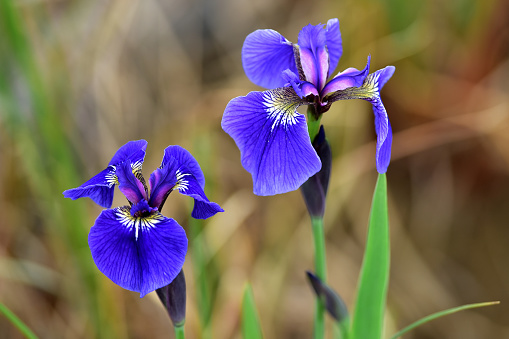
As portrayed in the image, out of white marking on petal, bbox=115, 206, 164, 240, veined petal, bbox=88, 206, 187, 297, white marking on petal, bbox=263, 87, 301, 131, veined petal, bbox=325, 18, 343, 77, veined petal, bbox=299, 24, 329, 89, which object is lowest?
veined petal, bbox=88, 206, 187, 297

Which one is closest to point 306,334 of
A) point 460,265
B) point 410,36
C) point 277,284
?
point 277,284

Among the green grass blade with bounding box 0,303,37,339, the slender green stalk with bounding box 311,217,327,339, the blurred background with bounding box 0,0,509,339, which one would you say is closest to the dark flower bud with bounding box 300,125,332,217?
the slender green stalk with bounding box 311,217,327,339

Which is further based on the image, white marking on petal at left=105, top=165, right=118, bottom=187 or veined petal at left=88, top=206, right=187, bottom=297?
white marking on petal at left=105, top=165, right=118, bottom=187

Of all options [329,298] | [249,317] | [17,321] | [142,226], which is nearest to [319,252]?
[329,298]

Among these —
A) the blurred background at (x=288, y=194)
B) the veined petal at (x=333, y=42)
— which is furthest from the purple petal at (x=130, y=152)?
the blurred background at (x=288, y=194)

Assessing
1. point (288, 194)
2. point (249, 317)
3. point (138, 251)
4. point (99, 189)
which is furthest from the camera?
point (288, 194)

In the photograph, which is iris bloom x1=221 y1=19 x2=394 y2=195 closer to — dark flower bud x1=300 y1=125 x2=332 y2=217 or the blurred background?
dark flower bud x1=300 y1=125 x2=332 y2=217

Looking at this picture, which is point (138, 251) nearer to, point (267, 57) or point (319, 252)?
point (319, 252)
